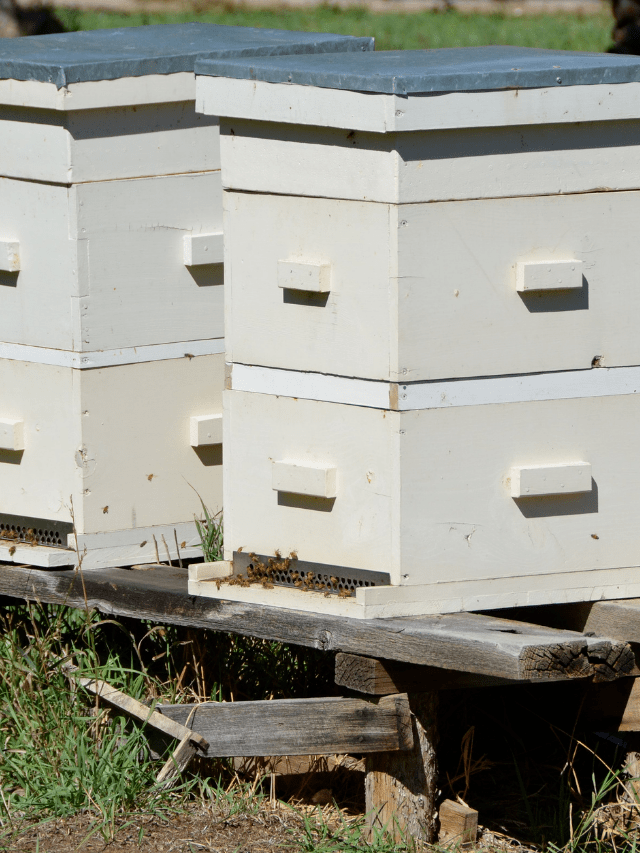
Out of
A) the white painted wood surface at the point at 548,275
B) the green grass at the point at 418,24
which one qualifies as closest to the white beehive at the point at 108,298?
the white painted wood surface at the point at 548,275

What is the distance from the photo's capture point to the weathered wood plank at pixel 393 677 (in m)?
3.93

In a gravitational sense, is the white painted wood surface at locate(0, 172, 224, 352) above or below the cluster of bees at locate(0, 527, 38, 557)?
above

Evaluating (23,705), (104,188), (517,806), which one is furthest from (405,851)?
(104,188)

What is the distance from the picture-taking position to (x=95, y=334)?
4453 millimetres

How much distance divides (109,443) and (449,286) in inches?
57.4

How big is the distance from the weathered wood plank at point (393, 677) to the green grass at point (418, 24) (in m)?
20.0

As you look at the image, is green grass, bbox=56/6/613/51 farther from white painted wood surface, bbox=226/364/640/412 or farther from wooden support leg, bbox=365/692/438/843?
wooden support leg, bbox=365/692/438/843

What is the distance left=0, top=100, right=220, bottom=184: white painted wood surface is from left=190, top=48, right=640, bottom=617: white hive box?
473 millimetres

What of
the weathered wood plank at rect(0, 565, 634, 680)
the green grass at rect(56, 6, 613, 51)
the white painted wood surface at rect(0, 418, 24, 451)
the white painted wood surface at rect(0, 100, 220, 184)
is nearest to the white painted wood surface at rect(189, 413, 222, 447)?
the weathered wood plank at rect(0, 565, 634, 680)

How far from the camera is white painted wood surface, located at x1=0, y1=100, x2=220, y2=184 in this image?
432 centimetres

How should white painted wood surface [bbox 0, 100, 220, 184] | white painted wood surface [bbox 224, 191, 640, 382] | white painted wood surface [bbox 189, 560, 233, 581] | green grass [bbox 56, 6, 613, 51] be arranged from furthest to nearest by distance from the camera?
1. green grass [bbox 56, 6, 613, 51]
2. white painted wood surface [bbox 0, 100, 220, 184]
3. white painted wood surface [bbox 189, 560, 233, 581]
4. white painted wood surface [bbox 224, 191, 640, 382]

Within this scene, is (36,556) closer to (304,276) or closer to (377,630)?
(377,630)

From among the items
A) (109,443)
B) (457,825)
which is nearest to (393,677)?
(457,825)

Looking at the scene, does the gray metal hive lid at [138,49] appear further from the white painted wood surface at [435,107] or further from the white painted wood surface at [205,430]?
the white painted wood surface at [205,430]
